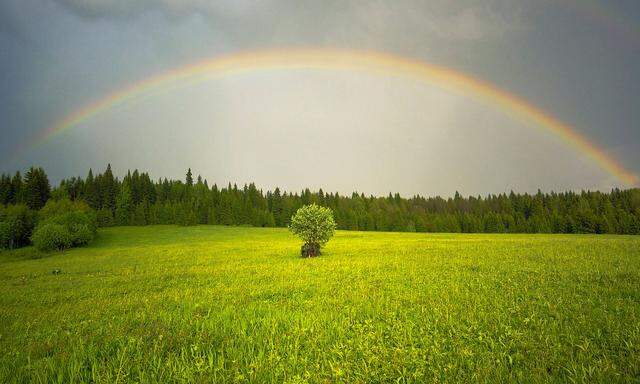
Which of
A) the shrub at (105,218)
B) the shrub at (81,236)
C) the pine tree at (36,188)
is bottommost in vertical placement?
the shrub at (81,236)

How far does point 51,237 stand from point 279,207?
90.7 meters

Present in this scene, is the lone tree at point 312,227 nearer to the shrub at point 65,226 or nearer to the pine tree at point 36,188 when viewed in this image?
the shrub at point 65,226

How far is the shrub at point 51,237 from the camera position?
56.7 metres

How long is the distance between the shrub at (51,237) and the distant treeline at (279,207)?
4481 cm

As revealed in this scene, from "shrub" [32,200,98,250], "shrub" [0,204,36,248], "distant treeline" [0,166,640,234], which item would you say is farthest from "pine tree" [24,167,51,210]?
"shrub" [32,200,98,250]

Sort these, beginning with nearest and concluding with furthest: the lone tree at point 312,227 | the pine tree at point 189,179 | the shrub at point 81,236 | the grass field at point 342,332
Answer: the grass field at point 342,332
the lone tree at point 312,227
the shrub at point 81,236
the pine tree at point 189,179

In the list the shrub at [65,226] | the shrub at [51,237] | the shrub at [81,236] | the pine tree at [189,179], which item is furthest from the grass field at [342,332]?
the pine tree at [189,179]

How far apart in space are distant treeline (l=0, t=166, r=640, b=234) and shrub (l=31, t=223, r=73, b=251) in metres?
44.8

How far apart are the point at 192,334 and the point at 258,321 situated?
1.90 meters

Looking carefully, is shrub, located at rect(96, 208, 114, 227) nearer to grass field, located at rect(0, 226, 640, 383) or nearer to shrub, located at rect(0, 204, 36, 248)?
shrub, located at rect(0, 204, 36, 248)

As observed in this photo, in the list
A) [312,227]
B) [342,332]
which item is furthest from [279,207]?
[342,332]

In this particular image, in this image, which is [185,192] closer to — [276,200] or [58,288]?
[276,200]

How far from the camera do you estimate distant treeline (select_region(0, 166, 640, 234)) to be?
101 meters

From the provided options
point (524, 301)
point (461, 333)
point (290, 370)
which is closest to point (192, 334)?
point (290, 370)
